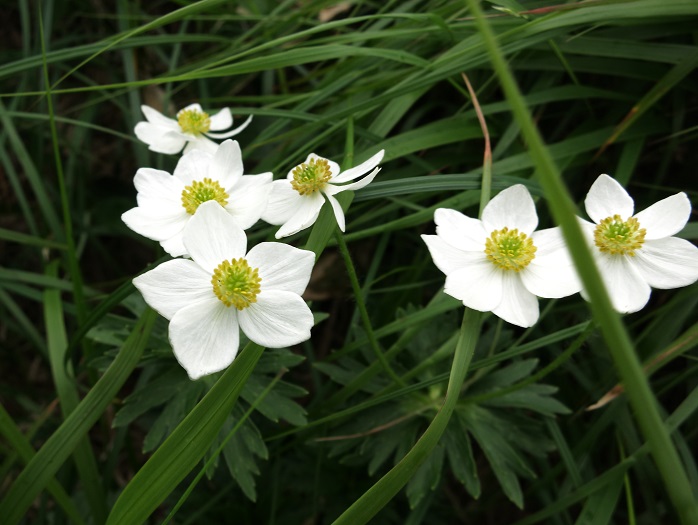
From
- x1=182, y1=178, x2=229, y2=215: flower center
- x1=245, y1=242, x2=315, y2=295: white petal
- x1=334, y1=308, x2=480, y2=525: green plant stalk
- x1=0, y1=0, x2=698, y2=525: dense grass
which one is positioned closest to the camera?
x1=334, y1=308, x2=480, y2=525: green plant stalk

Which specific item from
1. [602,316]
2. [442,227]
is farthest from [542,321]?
[602,316]

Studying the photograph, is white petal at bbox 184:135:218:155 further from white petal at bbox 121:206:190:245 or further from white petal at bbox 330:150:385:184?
white petal at bbox 330:150:385:184

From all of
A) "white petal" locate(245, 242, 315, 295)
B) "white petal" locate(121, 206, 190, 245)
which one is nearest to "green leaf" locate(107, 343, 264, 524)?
"white petal" locate(245, 242, 315, 295)

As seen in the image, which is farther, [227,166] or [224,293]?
[227,166]

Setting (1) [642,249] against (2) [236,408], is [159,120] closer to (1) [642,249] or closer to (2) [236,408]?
(2) [236,408]

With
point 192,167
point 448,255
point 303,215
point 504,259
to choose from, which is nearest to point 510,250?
point 504,259

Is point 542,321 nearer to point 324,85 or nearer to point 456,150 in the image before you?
point 456,150
